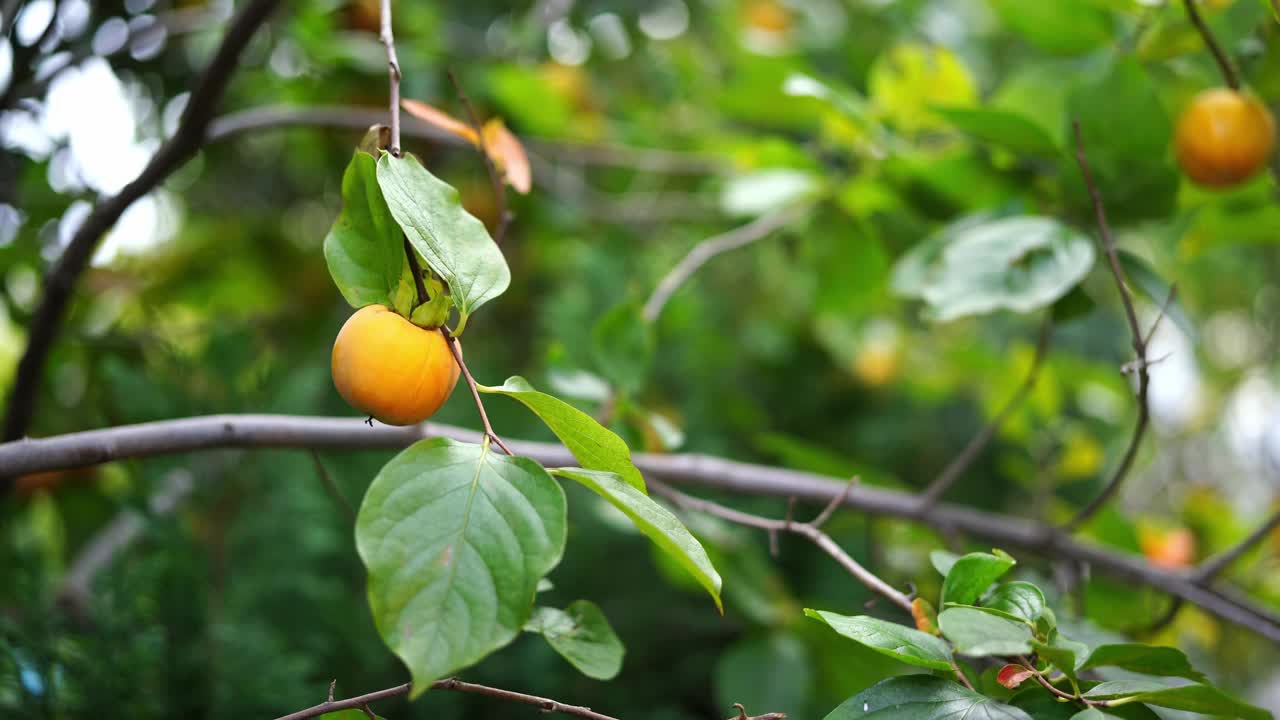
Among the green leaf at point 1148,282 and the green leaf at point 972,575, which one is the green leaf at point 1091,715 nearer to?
the green leaf at point 972,575

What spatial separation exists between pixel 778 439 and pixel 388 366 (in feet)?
1.41

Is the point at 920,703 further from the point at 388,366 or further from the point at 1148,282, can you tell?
the point at 1148,282

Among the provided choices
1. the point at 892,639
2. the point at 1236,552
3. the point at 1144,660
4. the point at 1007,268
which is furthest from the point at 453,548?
the point at 1236,552

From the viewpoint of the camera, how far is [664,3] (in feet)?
3.34

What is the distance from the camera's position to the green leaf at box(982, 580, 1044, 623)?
0.36 m

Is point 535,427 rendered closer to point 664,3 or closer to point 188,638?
point 188,638

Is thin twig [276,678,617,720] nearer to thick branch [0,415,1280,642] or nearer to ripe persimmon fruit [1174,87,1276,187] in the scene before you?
thick branch [0,415,1280,642]

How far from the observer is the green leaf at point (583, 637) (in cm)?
39

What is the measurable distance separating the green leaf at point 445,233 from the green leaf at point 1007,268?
296 millimetres

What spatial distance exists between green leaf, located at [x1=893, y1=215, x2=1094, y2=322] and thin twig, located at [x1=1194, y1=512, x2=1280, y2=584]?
0.18 metres

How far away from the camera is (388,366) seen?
13.6 inches

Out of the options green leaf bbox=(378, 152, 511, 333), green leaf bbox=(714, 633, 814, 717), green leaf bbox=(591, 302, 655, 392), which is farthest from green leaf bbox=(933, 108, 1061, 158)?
green leaf bbox=(714, 633, 814, 717)

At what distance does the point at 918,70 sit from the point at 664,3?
0.38 metres

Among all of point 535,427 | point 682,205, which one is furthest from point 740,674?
point 682,205
